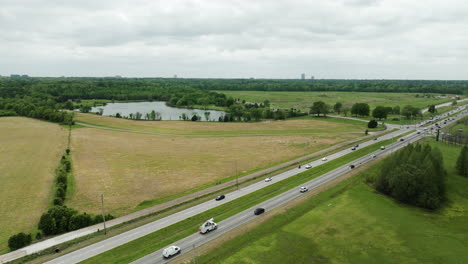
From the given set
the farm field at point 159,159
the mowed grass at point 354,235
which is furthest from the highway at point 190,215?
the farm field at point 159,159

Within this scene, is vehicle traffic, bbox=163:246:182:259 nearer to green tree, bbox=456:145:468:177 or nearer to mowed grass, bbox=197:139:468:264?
mowed grass, bbox=197:139:468:264

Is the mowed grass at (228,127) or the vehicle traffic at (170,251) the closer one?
the vehicle traffic at (170,251)

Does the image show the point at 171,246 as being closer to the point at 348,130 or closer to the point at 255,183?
the point at 255,183

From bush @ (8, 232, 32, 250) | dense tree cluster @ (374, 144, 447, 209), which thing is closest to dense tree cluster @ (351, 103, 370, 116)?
dense tree cluster @ (374, 144, 447, 209)

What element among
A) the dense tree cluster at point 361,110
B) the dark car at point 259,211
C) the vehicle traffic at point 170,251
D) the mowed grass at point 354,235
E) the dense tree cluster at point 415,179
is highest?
the dense tree cluster at point 361,110

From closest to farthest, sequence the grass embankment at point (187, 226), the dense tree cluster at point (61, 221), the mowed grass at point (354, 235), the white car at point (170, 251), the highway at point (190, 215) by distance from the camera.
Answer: the white car at point (170, 251), the grass embankment at point (187, 226), the mowed grass at point (354, 235), the highway at point (190, 215), the dense tree cluster at point (61, 221)

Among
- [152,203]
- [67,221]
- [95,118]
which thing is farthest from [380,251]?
[95,118]

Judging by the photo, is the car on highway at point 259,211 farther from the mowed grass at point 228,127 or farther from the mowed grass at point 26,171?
the mowed grass at point 228,127
